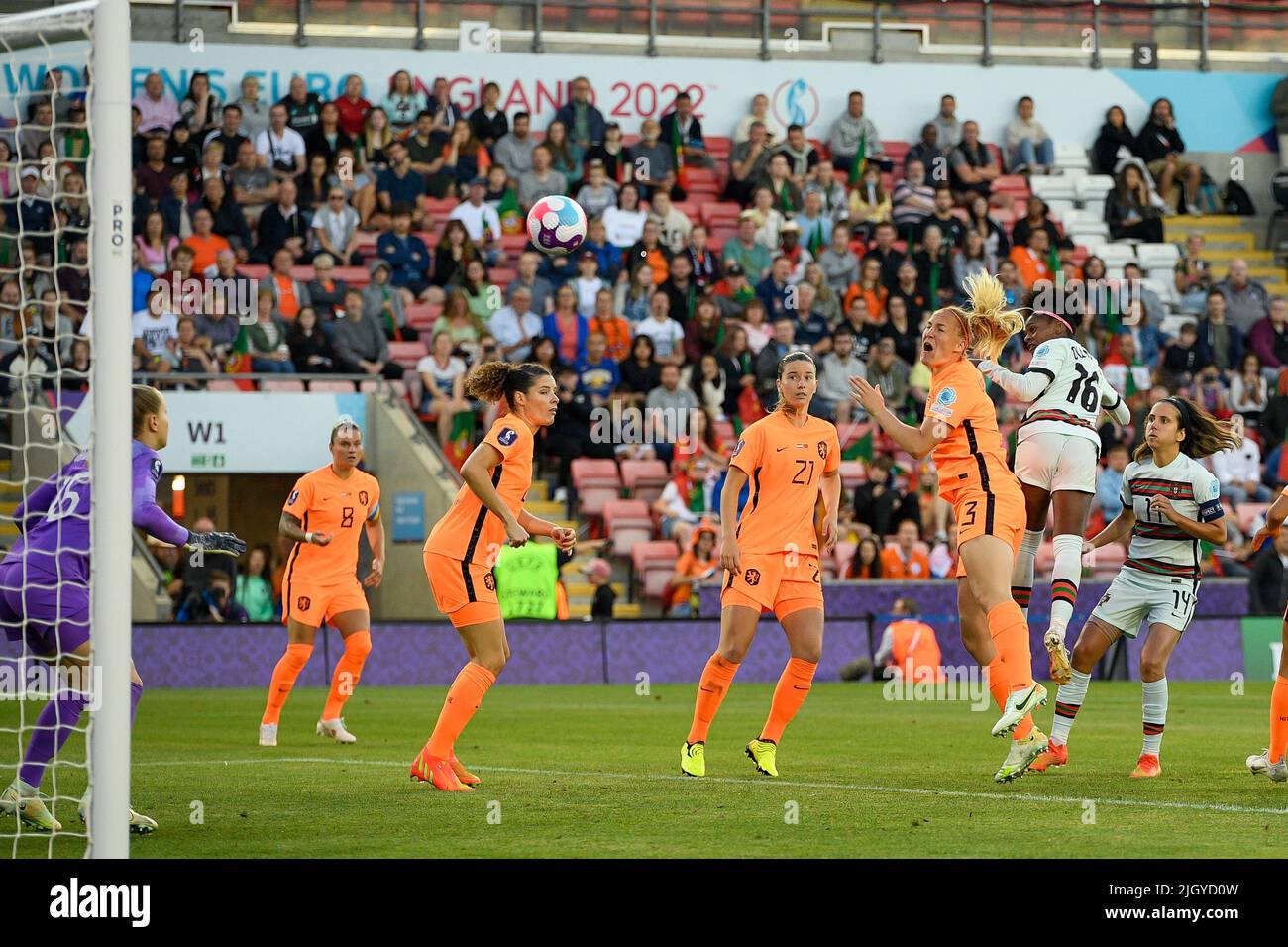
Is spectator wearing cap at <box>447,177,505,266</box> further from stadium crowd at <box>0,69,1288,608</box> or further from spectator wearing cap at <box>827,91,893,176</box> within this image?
spectator wearing cap at <box>827,91,893,176</box>

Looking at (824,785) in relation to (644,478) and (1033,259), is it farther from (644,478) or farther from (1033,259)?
(1033,259)

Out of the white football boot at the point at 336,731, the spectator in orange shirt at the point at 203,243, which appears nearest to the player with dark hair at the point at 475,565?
the white football boot at the point at 336,731

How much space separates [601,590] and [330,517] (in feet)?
25.8

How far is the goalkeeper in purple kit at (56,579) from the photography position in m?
8.22

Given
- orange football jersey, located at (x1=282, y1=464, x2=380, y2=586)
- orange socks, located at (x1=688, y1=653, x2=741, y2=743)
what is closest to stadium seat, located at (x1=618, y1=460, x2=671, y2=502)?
orange football jersey, located at (x1=282, y1=464, x2=380, y2=586)

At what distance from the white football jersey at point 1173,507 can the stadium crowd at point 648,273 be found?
10917mm

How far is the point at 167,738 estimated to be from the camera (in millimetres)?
13328

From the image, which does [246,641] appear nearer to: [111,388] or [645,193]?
[645,193]

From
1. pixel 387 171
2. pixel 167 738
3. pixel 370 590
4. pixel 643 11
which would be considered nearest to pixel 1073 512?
pixel 167 738

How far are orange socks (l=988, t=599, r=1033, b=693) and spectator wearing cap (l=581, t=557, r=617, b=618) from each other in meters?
11.7

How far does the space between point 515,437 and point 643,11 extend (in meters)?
19.3

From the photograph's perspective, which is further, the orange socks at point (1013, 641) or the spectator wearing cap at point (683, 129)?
the spectator wearing cap at point (683, 129)

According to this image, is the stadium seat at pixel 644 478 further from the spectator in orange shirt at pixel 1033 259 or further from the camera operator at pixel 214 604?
the spectator in orange shirt at pixel 1033 259

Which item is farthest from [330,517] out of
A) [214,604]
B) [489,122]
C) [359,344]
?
[489,122]
